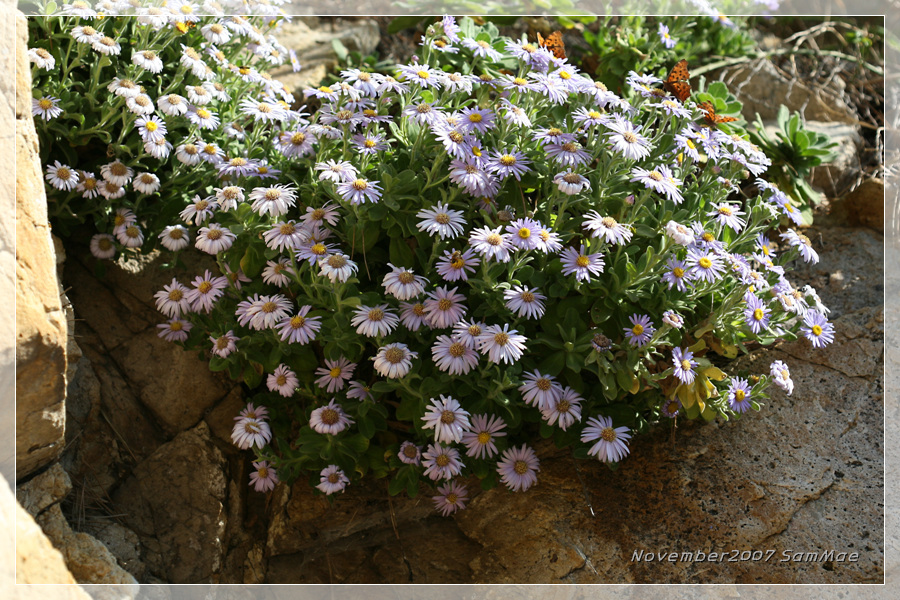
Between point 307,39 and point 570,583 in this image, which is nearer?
point 570,583

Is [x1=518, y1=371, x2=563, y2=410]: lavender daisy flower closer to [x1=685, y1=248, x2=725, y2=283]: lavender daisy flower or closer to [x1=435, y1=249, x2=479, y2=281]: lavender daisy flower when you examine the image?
[x1=435, y1=249, x2=479, y2=281]: lavender daisy flower

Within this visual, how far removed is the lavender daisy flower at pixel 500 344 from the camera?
2307mm

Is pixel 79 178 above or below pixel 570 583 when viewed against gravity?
above

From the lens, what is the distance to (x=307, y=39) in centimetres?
448

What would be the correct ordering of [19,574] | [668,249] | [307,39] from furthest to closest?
[307,39] → [668,249] → [19,574]

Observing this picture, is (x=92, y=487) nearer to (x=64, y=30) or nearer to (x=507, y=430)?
(x=507, y=430)

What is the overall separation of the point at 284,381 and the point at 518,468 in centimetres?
92

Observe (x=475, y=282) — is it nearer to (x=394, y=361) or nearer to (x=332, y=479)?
(x=394, y=361)

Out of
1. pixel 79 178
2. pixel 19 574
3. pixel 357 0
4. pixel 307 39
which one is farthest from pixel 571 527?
pixel 357 0

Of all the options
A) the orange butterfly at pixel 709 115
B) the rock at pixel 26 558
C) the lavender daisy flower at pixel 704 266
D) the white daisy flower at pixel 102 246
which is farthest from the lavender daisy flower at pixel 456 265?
the white daisy flower at pixel 102 246

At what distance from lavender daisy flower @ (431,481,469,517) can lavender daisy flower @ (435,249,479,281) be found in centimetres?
80

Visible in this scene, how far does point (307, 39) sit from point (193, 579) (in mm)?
3233

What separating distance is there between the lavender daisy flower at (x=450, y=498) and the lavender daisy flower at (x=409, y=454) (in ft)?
0.59

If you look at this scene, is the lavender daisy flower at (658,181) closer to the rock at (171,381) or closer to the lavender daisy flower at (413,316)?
the lavender daisy flower at (413,316)
